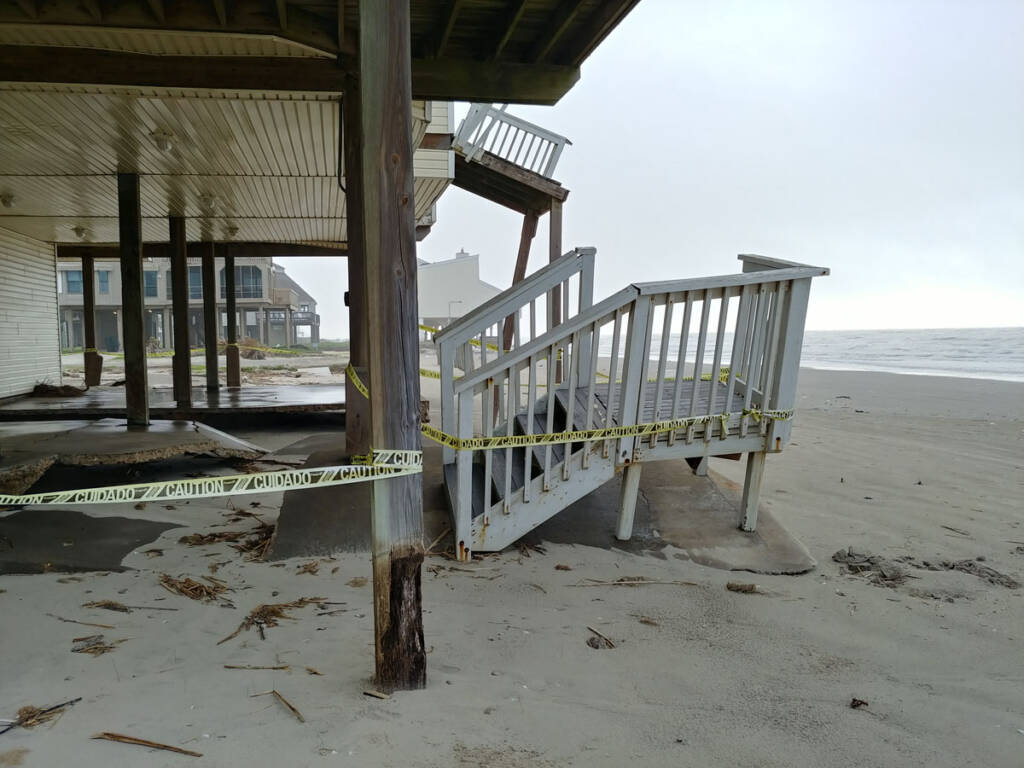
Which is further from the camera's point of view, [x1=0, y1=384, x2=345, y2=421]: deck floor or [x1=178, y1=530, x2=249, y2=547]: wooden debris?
[x1=0, y1=384, x2=345, y2=421]: deck floor

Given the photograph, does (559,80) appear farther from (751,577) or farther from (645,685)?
(645,685)

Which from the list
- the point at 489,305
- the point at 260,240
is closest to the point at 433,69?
the point at 489,305

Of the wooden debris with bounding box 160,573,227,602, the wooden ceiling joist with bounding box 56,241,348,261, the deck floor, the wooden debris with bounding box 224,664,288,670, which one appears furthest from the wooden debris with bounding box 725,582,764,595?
the wooden ceiling joist with bounding box 56,241,348,261

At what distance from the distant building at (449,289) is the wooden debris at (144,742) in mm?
59527

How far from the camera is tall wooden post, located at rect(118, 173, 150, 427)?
7.95m

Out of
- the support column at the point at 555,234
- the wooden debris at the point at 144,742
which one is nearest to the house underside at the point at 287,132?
the wooden debris at the point at 144,742

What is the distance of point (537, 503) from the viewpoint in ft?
14.2

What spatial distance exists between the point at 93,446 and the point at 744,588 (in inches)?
230

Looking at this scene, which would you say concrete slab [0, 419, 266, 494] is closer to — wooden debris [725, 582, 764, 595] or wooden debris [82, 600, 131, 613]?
wooden debris [82, 600, 131, 613]

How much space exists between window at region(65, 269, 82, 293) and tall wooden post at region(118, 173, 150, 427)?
36.9m

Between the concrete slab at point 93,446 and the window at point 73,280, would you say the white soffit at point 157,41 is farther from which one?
the window at point 73,280

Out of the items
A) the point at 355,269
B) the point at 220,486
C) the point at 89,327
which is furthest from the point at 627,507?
the point at 89,327

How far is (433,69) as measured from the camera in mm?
5457

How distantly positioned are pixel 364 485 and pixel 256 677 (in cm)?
244
